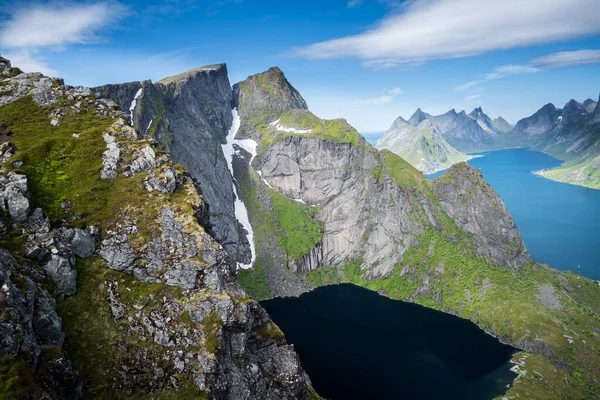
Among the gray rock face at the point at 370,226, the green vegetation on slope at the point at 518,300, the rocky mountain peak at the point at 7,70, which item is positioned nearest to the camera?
the rocky mountain peak at the point at 7,70

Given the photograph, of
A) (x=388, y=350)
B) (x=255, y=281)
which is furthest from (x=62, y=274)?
(x=255, y=281)

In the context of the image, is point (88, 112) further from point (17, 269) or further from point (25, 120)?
point (17, 269)

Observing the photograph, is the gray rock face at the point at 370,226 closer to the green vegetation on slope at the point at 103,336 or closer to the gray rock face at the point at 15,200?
the green vegetation on slope at the point at 103,336

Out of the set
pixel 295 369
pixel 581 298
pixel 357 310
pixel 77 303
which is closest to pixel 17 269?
pixel 77 303

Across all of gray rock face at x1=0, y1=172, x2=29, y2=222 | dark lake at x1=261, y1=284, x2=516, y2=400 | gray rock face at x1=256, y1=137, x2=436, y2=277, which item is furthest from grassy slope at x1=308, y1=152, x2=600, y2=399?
gray rock face at x1=0, y1=172, x2=29, y2=222

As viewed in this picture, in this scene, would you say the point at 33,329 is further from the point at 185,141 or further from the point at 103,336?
the point at 185,141

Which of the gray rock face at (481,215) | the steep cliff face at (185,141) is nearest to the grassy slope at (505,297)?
the gray rock face at (481,215)
